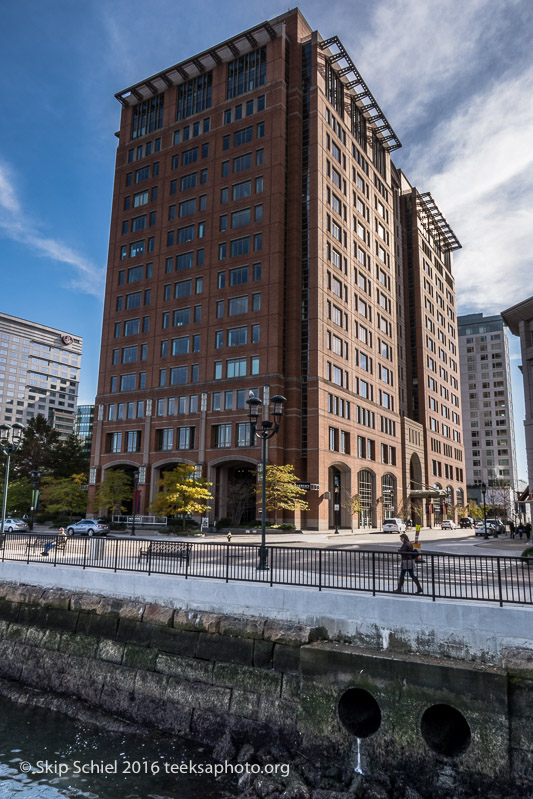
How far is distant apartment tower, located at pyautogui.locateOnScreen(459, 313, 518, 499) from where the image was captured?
147 m

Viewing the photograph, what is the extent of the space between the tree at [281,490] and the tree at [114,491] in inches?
671

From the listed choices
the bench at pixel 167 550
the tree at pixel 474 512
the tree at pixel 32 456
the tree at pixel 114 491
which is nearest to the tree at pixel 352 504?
the tree at pixel 114 491

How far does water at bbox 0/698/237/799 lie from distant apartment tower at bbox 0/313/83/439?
6676 inches

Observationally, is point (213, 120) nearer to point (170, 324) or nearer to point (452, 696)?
point (170, 324)

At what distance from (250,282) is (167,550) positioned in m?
44.1

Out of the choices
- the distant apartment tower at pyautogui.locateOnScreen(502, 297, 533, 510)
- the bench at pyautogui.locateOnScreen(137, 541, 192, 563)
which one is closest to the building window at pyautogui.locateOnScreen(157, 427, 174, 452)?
the distant apartment tower at pyautogui.locateOnScreen(502, 297, 533, 510)

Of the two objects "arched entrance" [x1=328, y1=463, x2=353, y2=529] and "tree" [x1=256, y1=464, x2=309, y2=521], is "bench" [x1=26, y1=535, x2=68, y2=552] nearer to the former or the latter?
"tree" [x1=256, y1=464, x2=309, y2=521]

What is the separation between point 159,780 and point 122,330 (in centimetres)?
5900

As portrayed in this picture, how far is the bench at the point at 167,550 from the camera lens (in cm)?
1498

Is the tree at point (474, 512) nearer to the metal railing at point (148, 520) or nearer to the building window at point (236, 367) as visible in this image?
the building window at point (236, 367)

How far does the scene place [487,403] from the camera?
152 metres

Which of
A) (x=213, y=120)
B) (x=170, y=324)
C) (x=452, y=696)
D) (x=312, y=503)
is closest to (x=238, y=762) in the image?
(x=452, y=696)

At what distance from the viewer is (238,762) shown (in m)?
10.6

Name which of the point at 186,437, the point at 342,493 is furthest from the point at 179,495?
the point at 342,493
